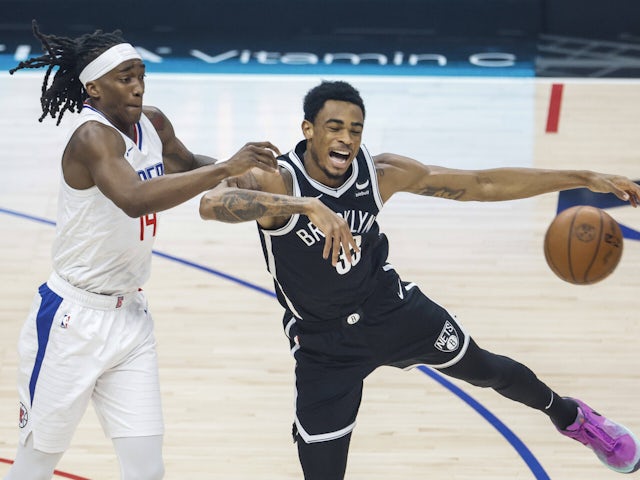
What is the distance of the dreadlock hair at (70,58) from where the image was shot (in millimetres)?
4496

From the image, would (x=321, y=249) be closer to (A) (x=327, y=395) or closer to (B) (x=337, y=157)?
(B) (x=337, y=157)

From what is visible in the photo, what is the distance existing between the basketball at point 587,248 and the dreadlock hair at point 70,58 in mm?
2223

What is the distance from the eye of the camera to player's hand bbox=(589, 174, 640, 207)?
4734mm

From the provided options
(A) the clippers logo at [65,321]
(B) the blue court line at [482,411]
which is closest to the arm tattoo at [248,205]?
(A) the clippers logo at [65,321]

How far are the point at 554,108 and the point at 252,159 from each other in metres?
6.85

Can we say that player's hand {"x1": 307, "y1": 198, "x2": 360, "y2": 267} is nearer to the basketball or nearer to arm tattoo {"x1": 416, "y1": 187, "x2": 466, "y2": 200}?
arm tattoo {"x1": 416, "y1": 187, "x2": 466, "y2": 200}

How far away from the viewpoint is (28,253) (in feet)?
25.9

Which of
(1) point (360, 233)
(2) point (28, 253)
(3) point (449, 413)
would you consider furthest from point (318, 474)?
(2) point (28, 253)

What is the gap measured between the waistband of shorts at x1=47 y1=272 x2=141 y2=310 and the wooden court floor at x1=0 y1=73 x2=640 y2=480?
1.33m

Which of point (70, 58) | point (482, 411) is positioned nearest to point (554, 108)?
point (482, 411)

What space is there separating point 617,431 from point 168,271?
3486 mm

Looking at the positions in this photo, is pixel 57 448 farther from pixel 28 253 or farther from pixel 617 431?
pixel 28 253

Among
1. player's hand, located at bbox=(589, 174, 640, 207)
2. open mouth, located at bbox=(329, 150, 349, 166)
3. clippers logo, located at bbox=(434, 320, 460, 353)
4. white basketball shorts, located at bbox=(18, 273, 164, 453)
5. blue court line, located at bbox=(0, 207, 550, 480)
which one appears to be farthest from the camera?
blue court line, located at bbox=(0, 207, 550, 480)

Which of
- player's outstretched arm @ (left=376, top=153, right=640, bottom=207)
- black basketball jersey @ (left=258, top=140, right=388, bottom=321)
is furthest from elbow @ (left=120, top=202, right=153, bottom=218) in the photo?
player's outstretched arm @ (left=376, top=153, right=640, bottom=207)
